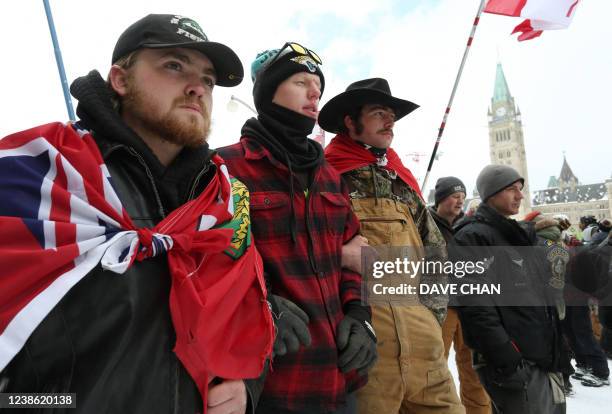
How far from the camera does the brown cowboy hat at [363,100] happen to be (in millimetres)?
2654

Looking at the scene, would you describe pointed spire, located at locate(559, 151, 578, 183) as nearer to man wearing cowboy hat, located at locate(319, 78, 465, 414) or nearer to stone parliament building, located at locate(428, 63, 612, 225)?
stone parliament building, located at locate(428, 63, 612, 225)

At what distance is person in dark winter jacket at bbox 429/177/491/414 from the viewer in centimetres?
439

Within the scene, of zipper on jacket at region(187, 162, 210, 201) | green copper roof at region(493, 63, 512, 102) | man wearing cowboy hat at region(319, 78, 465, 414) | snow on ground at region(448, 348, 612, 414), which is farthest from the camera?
green copper roof at region(493, 63, 512, 102)

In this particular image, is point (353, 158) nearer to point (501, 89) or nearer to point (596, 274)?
point (596, 274)

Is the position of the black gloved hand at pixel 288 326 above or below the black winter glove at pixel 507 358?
above

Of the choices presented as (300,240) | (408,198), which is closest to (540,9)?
(408,198)

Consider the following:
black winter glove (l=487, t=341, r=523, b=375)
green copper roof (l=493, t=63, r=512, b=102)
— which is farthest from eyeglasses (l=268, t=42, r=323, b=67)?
green copper roof (l=493, t=63, r=512, b=102)

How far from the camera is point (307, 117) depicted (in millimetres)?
2201

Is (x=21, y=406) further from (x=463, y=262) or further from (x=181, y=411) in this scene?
(x=463, y=262)

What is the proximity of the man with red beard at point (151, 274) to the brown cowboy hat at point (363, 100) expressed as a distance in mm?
1046

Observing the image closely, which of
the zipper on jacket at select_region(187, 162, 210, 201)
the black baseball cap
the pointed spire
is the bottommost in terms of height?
the zipper on jacket at select_region(187, 162, 210, 201)

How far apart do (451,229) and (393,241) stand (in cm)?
294

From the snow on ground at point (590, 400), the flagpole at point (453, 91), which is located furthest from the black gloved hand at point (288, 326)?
the snow on ground at point (590, 400)

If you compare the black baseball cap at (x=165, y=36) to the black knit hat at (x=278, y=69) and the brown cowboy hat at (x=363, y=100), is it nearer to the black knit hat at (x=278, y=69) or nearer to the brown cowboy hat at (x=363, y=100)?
the black knit hat at (x=278, y=69)
